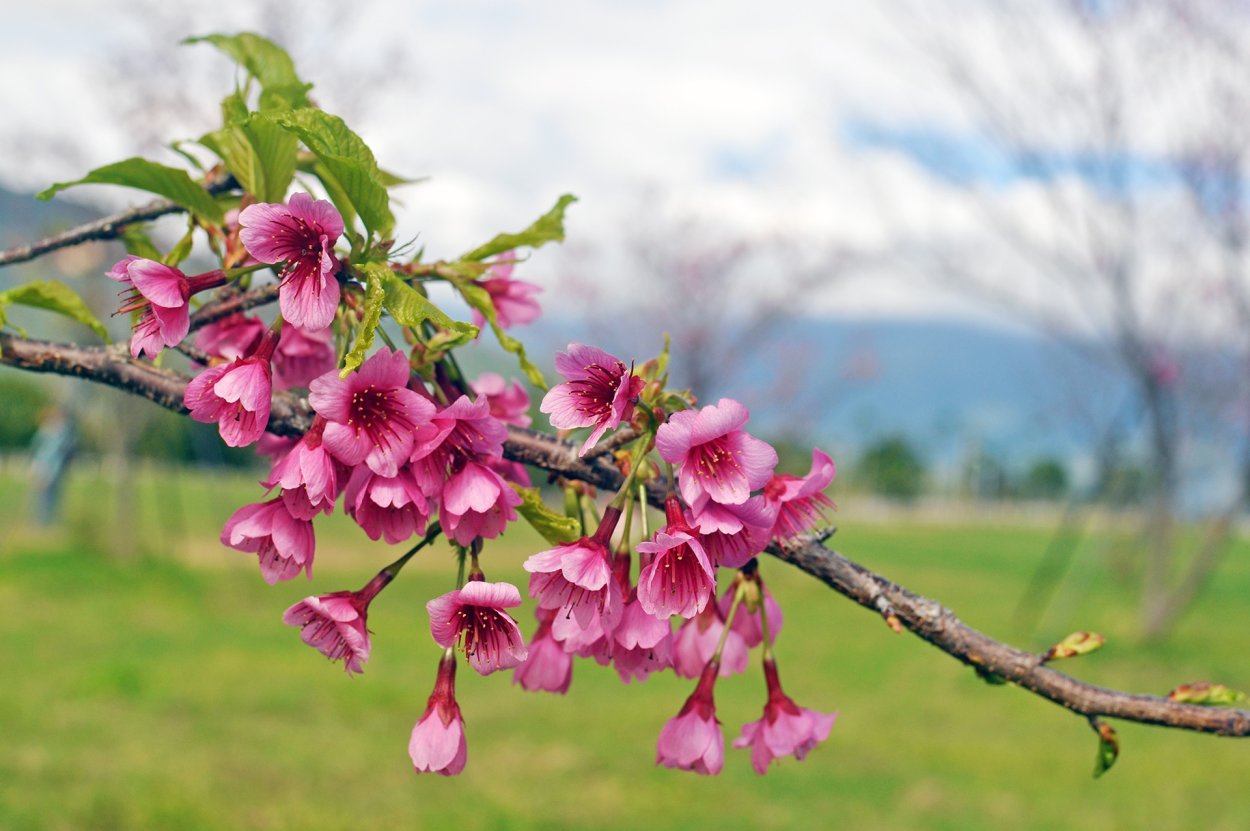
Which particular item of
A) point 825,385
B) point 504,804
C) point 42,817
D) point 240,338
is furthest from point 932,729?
point 825,385

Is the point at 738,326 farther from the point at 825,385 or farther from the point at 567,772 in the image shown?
the point at 567,772

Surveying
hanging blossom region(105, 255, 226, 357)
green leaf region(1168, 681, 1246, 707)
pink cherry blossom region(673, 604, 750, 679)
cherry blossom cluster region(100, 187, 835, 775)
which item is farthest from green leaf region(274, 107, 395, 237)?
green leaf region(1168, 681, 1246, 707)

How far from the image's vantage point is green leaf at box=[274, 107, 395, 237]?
94 centimetres

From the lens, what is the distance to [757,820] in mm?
7164

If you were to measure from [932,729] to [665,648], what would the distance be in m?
9.58

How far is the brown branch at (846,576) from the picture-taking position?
3.57 ft

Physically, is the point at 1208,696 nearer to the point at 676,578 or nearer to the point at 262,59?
the point at 676,578

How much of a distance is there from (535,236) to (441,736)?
0.55 metres

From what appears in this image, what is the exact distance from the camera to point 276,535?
1.04 meters

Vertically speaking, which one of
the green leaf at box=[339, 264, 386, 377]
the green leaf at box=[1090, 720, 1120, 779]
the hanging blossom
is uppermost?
the hanging blossom

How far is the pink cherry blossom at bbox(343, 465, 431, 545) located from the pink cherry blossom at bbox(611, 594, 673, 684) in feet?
0.62

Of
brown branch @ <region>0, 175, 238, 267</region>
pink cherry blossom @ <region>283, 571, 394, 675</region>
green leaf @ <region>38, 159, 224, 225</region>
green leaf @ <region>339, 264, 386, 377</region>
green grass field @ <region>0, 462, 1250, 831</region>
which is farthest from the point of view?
green grass field @ <region>0, 462, 1250, 831</region>

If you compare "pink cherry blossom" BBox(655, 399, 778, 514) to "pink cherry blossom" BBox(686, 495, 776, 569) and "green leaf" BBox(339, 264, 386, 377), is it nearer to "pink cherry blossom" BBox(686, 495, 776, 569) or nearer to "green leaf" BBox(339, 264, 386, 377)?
"pink cherry blossom" BBox(686, 495, 776, 569)

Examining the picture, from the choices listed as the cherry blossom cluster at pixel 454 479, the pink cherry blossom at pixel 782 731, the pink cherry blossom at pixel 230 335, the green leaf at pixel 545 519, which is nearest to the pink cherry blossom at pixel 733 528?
the cherry blossom cluster at pixel 454 479
